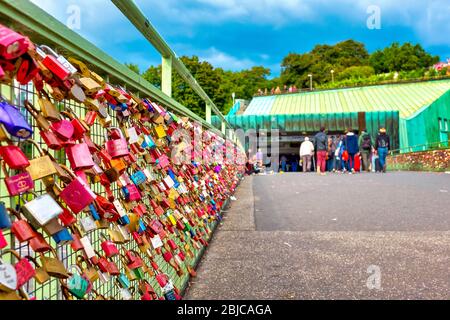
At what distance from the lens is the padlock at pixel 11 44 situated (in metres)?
0.78

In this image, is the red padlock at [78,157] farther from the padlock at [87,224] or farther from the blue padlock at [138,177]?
the blue padlock at [138,177]

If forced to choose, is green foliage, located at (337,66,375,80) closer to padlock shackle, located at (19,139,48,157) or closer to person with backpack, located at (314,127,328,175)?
person with backpack, located at (314,127,328,175)

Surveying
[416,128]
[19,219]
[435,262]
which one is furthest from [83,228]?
[416,128]

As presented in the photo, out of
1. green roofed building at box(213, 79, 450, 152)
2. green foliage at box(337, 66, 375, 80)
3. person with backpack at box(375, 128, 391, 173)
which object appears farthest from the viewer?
green foliage at box(337, 66, 375, 80)

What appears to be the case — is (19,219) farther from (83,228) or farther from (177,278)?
(177,278)

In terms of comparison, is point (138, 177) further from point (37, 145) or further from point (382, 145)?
point (382, 145)

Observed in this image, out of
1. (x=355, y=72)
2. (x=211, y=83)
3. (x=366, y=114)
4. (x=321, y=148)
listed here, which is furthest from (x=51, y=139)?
(x=355, y=72)

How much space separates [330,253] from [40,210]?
115 inches

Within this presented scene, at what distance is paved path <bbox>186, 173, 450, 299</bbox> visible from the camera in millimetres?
2564

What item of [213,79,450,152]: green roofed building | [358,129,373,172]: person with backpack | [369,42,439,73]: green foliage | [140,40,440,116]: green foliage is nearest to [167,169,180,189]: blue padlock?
[358,129,373,172]: person with backpack

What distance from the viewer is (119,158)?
1420mm

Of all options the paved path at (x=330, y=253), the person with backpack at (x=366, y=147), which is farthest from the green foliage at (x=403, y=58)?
the paved path at (x=330, y=253)

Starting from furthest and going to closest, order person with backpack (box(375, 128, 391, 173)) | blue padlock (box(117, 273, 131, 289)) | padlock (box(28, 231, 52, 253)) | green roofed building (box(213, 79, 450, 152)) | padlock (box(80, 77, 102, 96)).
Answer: green roofed building (box(213, 79, 450, 152)) → person with backpack (box(375, 128, 391, 173)) → blue padlock (box(117, 273, 131, 289)) → padlock (box(80, 77, 102, 96)) → padlock (box(28, 231, 52, 253))
